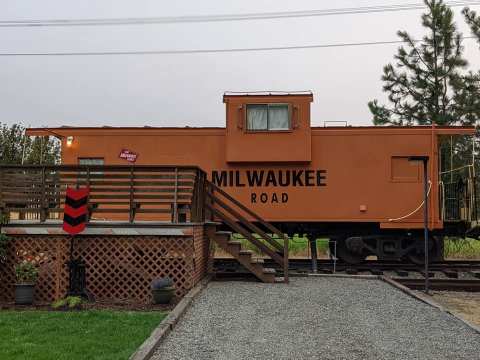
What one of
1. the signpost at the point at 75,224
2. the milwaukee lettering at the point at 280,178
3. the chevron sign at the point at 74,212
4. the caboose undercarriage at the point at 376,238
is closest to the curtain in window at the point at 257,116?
the milwaukee lettering at the point at 280,178

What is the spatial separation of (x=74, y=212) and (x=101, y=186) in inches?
36.7

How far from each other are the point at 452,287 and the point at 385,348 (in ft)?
21.8

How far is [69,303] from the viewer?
29.1 feet

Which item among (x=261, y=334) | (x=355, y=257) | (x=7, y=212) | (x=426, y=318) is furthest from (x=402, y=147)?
(x=7, y=212)

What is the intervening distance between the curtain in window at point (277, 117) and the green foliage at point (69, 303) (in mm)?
6770

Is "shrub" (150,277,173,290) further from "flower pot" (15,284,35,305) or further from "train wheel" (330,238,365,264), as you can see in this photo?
"train wheel" (330,238,365,264)

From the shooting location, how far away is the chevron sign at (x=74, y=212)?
964cm

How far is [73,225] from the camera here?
31.7 ft

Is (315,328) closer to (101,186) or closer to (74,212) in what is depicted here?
(74,212)

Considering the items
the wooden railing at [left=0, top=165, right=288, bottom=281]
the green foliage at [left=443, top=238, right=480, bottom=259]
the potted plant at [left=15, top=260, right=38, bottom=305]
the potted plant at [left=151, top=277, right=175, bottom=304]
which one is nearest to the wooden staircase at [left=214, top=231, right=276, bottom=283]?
the wooden railing at [left=0, top=165, right=288, bottom=281]

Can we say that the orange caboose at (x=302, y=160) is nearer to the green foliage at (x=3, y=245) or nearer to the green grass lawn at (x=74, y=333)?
the green foliage at (x=3, y=245)

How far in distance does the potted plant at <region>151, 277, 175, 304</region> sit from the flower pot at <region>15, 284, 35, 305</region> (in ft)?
7.00

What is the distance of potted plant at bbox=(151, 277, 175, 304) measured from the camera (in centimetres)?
914

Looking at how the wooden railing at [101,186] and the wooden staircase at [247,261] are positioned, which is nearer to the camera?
the wooden railing at [101,186]
